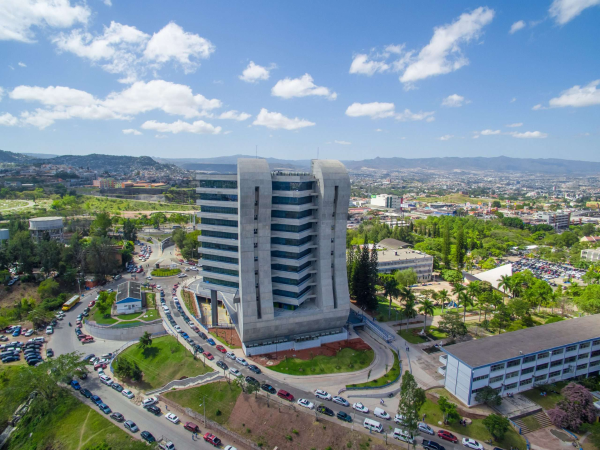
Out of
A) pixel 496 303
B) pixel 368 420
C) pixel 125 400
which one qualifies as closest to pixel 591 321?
pixel 496 303

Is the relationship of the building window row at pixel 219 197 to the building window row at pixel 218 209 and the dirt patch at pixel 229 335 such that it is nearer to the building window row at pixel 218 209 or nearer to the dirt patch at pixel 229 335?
the building window row at pixel 218 209

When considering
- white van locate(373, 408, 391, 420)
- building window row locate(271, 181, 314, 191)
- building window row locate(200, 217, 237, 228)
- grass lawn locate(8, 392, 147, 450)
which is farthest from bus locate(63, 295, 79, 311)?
white van locate(373, 408, 391, 420)

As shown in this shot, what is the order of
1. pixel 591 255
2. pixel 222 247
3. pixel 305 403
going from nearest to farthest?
pixel 305 403 → pixel 222 247 → pixel 591 255

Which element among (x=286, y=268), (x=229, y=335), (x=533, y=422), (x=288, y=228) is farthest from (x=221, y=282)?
(x=533, y=422)

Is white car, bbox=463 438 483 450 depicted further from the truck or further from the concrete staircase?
the truck

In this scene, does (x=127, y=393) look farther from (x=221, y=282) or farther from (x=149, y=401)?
(x=221, y=282)

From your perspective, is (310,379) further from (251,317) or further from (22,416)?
(22,416)

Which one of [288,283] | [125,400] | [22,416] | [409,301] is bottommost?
[22,416]
